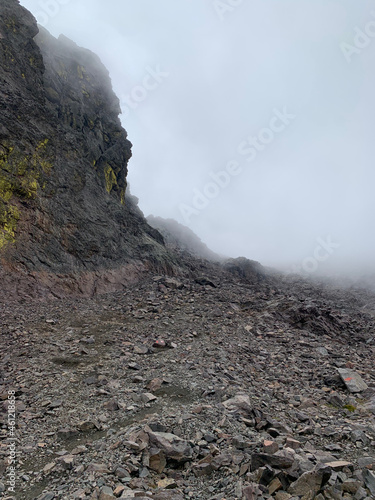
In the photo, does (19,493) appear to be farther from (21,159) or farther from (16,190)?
(21,159)

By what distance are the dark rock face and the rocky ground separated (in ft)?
14.9

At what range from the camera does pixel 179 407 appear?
7.78 meters

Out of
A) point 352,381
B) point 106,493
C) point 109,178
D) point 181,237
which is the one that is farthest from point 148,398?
point 181,237

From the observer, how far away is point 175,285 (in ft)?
79.9

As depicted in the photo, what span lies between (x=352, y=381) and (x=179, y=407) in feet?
22.7

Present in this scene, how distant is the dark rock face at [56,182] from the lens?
19656 millimetres

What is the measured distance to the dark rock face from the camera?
64.5 feet

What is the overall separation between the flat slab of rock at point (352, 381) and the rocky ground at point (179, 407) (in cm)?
5

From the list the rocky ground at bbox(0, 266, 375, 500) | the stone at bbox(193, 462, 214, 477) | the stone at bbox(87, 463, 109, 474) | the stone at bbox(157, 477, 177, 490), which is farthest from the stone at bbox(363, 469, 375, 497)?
the stone at bbox(87, 463, 109, 474)

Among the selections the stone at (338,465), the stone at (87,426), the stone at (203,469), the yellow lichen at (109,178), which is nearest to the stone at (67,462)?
the stone at (87,426)

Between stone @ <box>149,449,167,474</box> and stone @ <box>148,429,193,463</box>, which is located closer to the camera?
stone @ <box>149,449,167,474</box>

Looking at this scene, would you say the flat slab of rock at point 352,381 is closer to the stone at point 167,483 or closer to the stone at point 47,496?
the stone at point 167,483

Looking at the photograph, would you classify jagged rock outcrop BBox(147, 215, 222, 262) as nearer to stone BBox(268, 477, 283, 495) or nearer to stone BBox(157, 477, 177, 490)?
stone BBox(157, 477, 177, 490)

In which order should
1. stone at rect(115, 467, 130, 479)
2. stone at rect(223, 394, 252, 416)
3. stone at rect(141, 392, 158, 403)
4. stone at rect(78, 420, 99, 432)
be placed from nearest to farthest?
stone at rect(115, 467, 130, 479)
stone at rect(78, 420, 99, 432)
stone at rect(223, 394, 252, 416)
stone at rect(141, 392, 158, 403)
